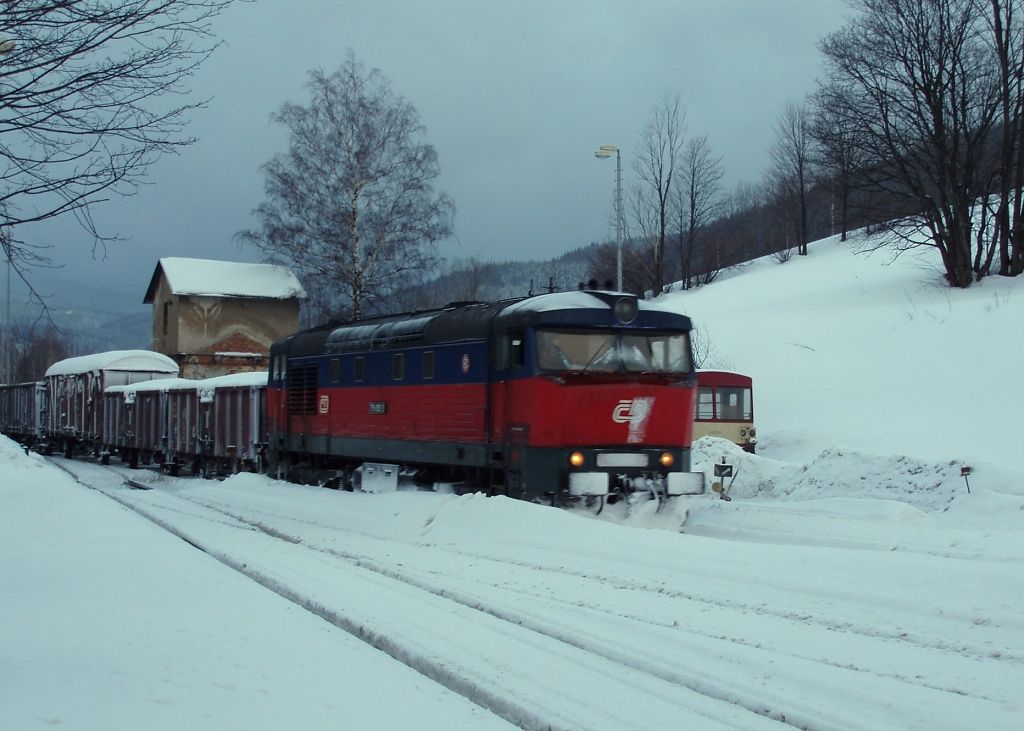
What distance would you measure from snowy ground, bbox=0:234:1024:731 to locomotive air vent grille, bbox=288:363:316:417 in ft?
11.0

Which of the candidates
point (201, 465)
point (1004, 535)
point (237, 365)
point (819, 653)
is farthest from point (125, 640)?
point (237, 365)

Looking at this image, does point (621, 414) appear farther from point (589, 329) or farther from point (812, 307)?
A: point (812, 307)

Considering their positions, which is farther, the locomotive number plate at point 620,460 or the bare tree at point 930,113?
the bare tree at point 930,113

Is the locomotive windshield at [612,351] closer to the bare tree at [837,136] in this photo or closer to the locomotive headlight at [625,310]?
the locomotive headlight at [625,310]

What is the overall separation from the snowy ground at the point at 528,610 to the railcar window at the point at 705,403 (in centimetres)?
893

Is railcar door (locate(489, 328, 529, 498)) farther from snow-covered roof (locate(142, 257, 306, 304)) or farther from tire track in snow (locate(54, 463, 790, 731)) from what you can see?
snow-covered roof (locate(142, 257, 306, 304))

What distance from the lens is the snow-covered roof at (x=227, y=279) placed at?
173 ft

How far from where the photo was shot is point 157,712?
200 inches

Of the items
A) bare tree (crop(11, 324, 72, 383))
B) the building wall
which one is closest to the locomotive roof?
the building wall

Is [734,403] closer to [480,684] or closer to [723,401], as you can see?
[723,401]

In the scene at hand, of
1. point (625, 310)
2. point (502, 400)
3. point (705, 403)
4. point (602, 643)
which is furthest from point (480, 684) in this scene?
point (705, 403)

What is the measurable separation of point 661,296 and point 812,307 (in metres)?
18.1

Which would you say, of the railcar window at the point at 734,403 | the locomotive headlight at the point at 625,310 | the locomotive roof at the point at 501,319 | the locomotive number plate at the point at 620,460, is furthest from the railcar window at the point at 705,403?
the locomotive number plate at the point at 620,460

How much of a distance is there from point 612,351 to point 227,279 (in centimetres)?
4388
